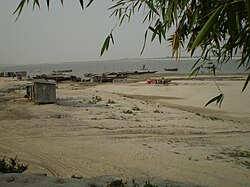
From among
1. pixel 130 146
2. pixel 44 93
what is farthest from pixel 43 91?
pixel 130 146

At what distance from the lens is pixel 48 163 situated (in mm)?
5590

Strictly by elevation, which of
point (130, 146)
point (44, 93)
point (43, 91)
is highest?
point (43, 91)

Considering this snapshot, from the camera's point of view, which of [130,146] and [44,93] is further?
[44,93]

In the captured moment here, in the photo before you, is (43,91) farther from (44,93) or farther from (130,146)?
(130,146)

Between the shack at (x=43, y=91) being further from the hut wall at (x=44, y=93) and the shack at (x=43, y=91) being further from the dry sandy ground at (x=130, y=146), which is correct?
the dry sandy ground at (x=130, y=146)

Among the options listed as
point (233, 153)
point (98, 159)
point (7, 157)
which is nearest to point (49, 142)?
point (7, 157)

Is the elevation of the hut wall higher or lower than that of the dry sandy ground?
higher

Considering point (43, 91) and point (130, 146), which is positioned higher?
point (43, 91)

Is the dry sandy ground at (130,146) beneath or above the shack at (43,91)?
beneath

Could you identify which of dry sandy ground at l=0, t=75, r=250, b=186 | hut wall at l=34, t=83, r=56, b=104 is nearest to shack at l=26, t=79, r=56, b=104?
hut wall at l=34, t=83, r=56, b=104

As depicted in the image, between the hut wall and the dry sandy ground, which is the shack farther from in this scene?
the dry sandy ground

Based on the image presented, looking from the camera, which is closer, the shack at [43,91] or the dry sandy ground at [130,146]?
the dry sandy ground at [130,146]

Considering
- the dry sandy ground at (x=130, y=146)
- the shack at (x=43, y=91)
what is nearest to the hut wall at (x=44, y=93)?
the shack at (x=43, y=91)

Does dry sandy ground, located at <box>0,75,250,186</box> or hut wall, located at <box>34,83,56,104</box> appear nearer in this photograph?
dry sandy ground, located at <box>0,75,250,186</box>
